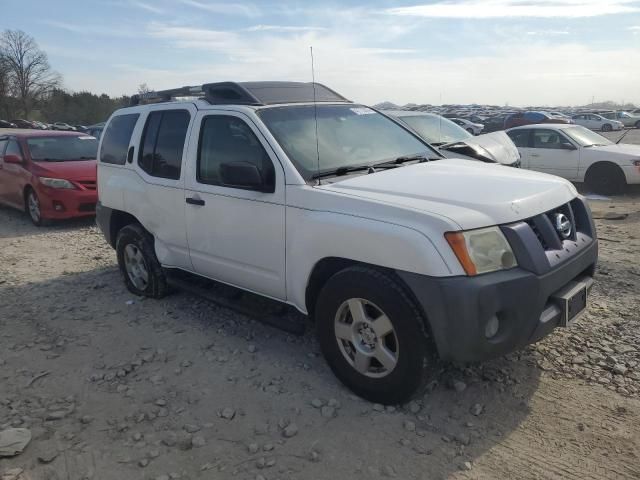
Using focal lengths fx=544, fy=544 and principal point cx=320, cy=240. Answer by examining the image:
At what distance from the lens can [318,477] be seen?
2.75m

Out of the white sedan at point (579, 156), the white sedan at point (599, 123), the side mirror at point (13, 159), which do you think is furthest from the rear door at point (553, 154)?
the white sedan at point (599, 123)

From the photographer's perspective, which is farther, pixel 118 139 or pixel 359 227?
pixel 118 139

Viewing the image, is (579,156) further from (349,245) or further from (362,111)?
(349,245)

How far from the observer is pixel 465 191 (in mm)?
3287

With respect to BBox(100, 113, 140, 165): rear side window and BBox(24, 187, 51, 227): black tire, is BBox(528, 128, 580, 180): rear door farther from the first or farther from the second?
BBox(24, 187, 51, 227): black tire

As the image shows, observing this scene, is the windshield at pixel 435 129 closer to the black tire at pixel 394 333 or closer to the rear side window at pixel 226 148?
the rear side window at pixel 226 148

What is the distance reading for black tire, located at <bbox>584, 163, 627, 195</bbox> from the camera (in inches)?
418

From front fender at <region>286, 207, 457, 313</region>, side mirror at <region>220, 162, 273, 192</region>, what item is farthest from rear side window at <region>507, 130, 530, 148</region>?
front fender at <region>286, 207, 457, 313</region>

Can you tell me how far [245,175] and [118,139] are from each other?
2.57 meters

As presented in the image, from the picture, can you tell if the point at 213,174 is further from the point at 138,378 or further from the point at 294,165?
the point at 138,378

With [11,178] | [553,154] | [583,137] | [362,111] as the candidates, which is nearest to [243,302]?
[362,111]

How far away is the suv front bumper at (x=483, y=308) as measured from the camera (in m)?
2.79

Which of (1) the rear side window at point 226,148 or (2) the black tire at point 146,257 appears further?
(2) the black tire at point 146,257

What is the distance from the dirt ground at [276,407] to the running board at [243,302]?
24 cm
